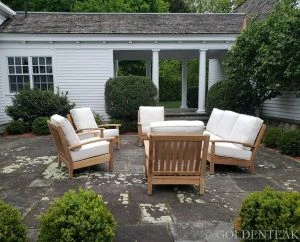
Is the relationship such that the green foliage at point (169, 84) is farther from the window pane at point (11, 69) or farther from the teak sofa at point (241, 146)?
the teak sofa at point (241, 146)

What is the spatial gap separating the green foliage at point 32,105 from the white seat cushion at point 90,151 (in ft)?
19.3

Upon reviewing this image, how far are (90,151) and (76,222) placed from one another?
121 inches

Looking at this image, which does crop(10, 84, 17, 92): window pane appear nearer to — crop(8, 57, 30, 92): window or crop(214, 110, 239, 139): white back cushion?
crop(8, 57, 30, 92): window

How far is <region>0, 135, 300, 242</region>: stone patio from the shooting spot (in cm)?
341

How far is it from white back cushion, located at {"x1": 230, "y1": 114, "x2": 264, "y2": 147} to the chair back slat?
5.25 ft

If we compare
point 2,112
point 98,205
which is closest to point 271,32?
point 98,205

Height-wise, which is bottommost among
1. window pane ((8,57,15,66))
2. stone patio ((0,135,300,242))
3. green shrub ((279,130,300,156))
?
stone patio ((0,135,300,242))

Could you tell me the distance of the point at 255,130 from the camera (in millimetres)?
5742

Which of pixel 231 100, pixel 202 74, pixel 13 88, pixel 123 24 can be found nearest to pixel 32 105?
pixel 13 88

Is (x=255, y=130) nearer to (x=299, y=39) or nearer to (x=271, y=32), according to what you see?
(x=299, y=39)

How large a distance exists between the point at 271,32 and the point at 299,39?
41.4 inches

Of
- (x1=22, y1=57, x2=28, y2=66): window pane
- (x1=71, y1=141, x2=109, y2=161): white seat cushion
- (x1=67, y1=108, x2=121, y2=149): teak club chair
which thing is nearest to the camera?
(x1=71, y1=141, x2=109, y2=161): white seat cushion

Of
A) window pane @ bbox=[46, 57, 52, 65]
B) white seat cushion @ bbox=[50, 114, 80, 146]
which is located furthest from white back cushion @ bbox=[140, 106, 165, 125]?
window pane @ bbox=[46, 57, 52, 65]

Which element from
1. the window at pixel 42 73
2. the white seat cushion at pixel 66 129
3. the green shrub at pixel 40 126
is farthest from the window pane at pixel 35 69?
the white seat cushion at pixel 66 129
